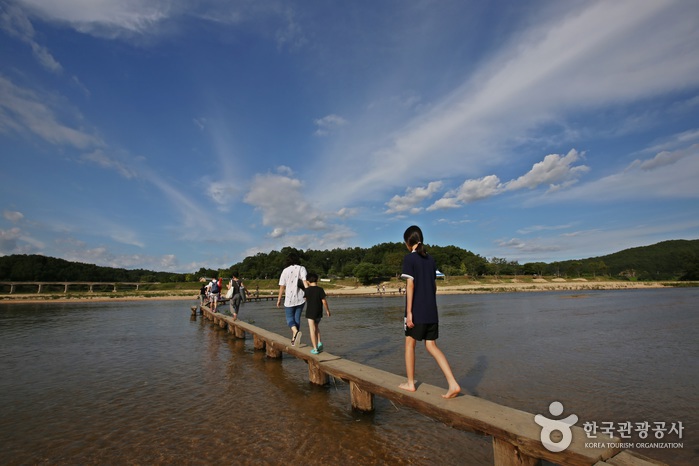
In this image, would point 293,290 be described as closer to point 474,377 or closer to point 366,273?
point 474,377

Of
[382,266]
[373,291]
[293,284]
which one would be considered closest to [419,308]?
[293,284]

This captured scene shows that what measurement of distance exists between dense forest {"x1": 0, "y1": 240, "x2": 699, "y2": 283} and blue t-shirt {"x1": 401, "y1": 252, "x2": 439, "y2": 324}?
72.2 m

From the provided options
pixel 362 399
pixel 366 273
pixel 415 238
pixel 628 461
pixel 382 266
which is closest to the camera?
pixel 628 461

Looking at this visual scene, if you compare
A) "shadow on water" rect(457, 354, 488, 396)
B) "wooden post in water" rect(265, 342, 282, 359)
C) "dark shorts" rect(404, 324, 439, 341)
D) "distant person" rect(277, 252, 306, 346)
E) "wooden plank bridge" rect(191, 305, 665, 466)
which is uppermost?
"distant person" rect(277, 252, 306, 346)

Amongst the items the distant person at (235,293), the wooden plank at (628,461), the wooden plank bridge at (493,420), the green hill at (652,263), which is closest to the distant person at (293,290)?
the wooden plank bridge at (493,420)

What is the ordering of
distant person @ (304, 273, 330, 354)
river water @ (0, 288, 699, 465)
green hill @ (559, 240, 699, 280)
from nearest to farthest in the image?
river water @ (0, 288, 699, 465), distant person @ (304, 273, 330, 354), green hill @ (559, 240, 699, 280)

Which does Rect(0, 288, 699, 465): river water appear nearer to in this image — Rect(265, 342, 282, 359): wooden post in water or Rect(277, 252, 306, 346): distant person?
Rect(265, 342, 282, 359): wooden post in water

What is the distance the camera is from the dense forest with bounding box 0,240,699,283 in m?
86.1

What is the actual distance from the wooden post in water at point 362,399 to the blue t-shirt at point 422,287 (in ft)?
6.22

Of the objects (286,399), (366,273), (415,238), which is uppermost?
(366,273)

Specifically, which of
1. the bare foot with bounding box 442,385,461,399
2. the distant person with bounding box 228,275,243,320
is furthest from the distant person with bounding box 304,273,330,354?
the distant person with bounding box 228,275,243,320

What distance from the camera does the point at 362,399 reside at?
5742 mm

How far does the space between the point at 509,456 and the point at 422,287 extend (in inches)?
80.4

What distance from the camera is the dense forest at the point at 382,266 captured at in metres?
86.1
